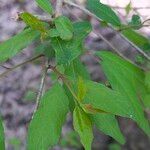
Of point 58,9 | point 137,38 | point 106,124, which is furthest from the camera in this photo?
point 137,38

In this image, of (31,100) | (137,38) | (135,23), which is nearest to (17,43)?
(135,23)

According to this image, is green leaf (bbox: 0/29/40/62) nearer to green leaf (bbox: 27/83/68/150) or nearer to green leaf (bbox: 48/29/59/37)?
green leaf (bbox: 48/29/59/37)

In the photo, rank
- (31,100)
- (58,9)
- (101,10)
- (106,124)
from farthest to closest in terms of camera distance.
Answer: (31,100) → (101,10) → (58,9) → (106,124)

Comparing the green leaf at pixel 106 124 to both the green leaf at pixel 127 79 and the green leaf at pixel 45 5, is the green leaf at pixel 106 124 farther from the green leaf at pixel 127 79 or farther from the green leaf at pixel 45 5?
the green leaf at pixel 45 5

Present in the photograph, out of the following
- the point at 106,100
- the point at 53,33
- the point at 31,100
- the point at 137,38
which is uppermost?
the point at 53,33

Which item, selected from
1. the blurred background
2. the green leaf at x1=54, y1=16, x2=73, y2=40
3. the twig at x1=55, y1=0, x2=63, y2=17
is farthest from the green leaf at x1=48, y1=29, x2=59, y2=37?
the blurred background

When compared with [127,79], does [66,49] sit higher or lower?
higher

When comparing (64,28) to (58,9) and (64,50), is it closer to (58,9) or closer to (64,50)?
(64,50)
